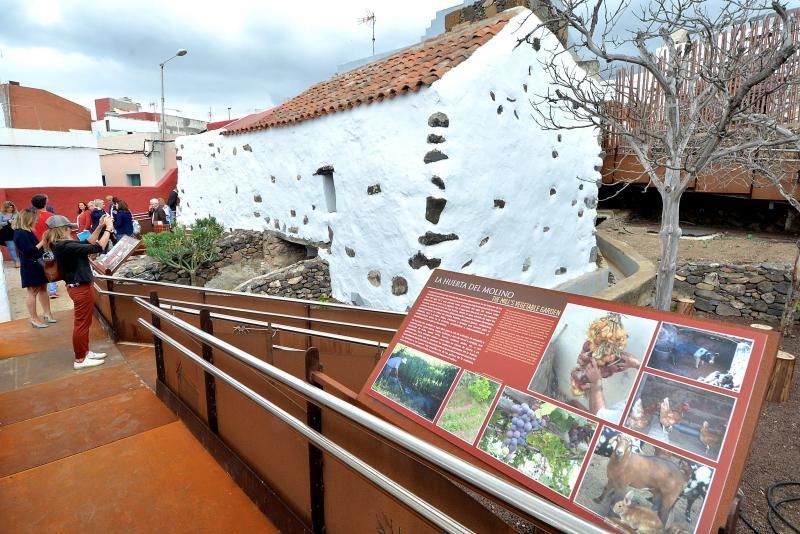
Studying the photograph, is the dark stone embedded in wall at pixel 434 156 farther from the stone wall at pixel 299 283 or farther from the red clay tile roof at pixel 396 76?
the stone wall at pixel 299 283

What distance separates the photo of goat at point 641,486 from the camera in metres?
1.05

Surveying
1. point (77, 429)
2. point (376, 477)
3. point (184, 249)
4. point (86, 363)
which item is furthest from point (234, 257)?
point (376, 477)

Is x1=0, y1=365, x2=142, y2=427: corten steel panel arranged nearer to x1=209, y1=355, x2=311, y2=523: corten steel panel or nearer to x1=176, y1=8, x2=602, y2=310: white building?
x1=209, y1=355, x2=311, y2=523: corten steel panel

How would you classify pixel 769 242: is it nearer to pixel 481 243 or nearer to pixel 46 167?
pixel 481 243

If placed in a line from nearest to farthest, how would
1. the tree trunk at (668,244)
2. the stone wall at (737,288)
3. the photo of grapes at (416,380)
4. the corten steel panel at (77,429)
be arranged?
the photo of grapes at (416,380), the corten steel panel at (77,429), the tree trunk at (668,244), the stone wall at (737,288)

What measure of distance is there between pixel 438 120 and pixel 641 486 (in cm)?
368

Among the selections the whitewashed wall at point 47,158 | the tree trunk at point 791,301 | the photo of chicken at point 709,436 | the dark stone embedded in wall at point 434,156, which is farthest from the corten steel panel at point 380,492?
the whitewashed wall at point 47,158

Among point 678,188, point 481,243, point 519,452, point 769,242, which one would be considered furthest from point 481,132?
point 769,242

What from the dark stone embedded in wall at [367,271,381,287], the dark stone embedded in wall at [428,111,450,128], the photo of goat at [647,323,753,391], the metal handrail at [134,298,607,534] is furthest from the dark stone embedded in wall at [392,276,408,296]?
the photo of goat at [647,323,753,391]

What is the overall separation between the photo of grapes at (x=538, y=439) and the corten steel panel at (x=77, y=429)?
236cm

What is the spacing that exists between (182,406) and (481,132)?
363cm

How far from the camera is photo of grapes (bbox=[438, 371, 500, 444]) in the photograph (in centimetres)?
148

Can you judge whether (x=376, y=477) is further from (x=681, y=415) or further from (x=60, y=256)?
(x=60, y=256)

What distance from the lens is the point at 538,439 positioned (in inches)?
52.2
